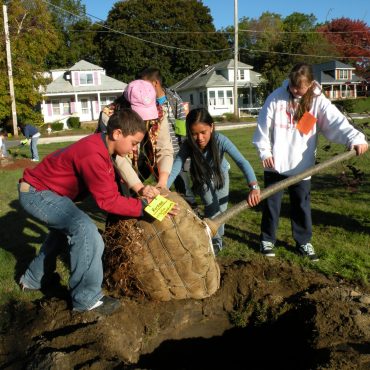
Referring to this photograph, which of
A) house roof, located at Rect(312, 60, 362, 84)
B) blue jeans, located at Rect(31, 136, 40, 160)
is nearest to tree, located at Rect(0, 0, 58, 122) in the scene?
blue jeans, located at Rect(31, 136, 40, 160)

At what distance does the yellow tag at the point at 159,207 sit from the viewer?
10.8ft

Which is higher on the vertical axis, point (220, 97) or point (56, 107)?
point (220, 97)

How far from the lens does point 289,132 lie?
448cm

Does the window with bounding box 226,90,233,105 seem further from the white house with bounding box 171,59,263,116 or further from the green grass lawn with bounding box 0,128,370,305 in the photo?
the green grass lawn with bounding box 0,128,370,305

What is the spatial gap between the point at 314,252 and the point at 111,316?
232 centimetres

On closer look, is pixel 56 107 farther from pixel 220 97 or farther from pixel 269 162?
pixel 269 162

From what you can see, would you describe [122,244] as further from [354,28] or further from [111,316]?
[354,28]

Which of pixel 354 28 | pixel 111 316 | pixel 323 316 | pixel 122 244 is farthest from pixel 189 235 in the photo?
pixel 354 28

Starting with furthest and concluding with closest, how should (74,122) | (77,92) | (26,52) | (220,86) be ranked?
(220,86)
(77,92)
(74,122)
(26,52)

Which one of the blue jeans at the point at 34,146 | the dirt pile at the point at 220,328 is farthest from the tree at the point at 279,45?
the dirt pile at the point at 220,328

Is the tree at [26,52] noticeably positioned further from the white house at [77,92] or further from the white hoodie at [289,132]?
the white hoodie at [289,132]

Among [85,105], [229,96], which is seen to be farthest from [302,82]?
[229,96]

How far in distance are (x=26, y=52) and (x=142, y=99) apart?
35.8 m

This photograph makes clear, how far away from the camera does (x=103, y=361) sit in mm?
2699
